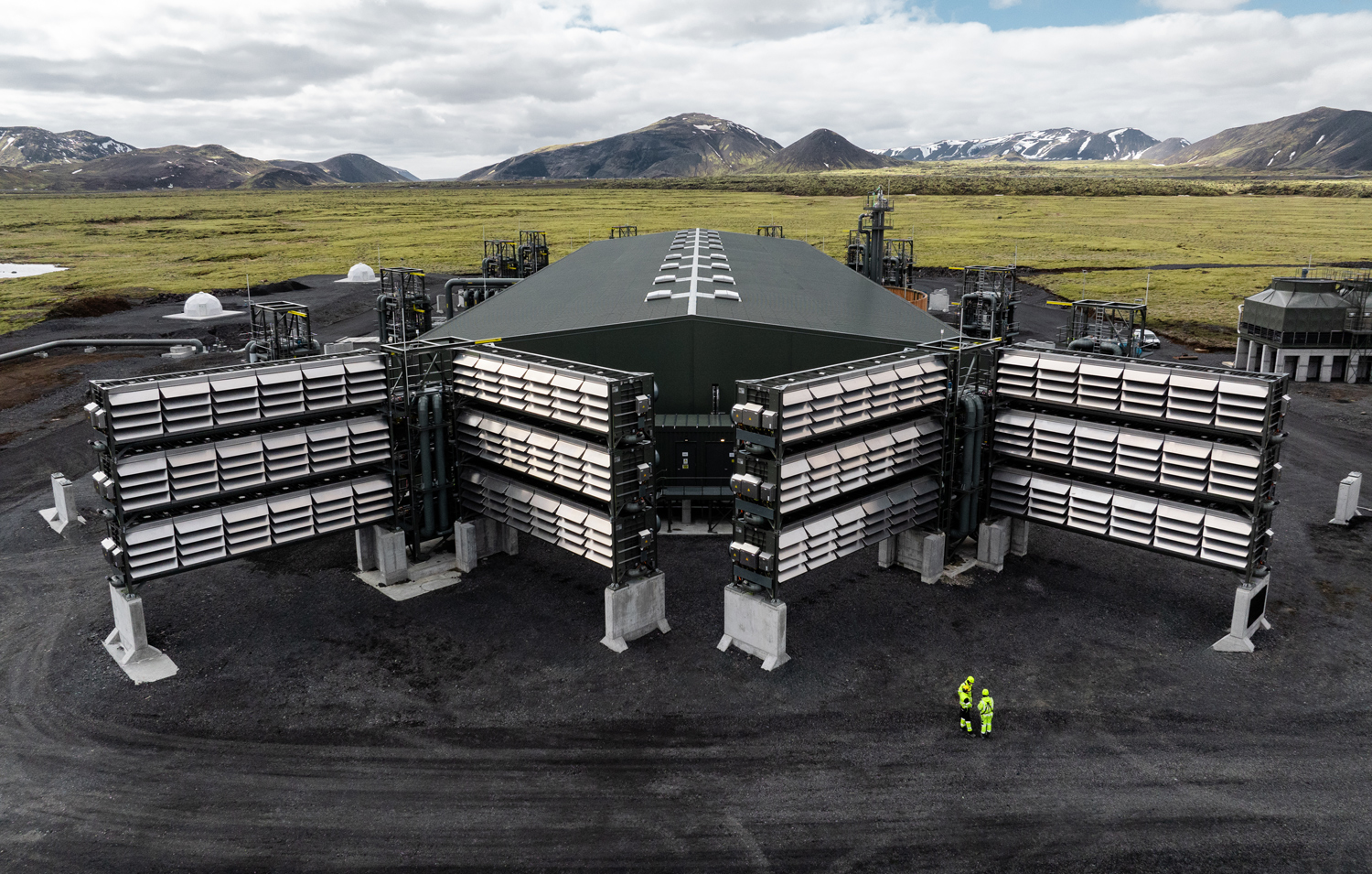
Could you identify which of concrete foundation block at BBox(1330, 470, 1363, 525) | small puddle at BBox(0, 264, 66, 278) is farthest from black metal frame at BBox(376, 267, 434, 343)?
small puddle at BBox(0, 264, 66, 278)

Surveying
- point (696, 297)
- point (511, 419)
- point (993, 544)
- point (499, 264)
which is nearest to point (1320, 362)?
point (993, 544)

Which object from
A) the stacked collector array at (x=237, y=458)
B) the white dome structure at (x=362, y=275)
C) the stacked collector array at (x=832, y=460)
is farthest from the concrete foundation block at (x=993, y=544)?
the white dome structure at (x=362, y=275)

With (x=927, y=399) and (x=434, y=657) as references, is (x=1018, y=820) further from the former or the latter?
(x=434, y=657)

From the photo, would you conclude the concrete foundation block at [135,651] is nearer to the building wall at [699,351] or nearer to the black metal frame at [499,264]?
the building wall at [699,351]

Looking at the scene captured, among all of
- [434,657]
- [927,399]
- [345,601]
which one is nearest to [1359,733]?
[927,399]

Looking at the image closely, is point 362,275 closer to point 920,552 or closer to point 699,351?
point 699,351
